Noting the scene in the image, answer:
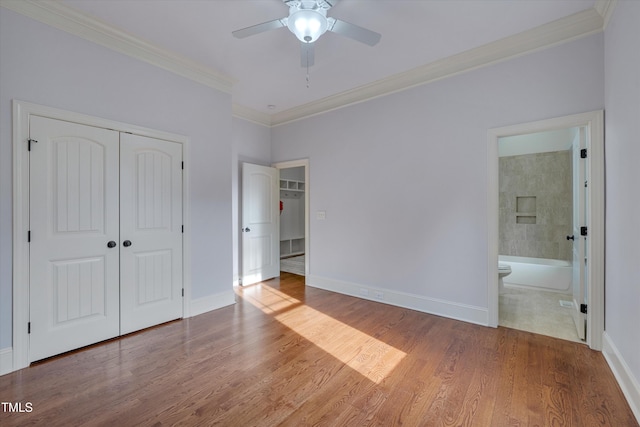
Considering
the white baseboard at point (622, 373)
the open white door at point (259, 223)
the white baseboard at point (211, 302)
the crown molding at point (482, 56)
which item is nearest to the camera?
the white baseboard at point (622, 373)

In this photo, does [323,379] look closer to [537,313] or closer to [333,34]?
[537,313]

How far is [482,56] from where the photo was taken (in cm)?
293

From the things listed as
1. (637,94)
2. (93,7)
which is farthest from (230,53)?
(637,94)

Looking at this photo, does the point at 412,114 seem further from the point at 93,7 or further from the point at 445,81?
the point at 93,7

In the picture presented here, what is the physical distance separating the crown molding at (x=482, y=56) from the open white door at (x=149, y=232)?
7.78ft

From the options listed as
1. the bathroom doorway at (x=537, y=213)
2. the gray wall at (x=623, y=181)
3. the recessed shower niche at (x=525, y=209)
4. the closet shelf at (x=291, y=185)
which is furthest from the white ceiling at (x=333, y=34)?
the recessed shower niche at (x=525, y=209)

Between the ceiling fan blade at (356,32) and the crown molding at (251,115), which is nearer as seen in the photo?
the ceiling fan blade at (356,32)

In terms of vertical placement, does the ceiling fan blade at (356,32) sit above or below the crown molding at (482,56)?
below

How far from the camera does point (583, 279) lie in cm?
263

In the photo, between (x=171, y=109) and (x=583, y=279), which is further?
(x=171, y=109)

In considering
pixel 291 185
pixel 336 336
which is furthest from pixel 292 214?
pixel 336 336

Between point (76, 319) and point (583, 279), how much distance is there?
4.60 meters

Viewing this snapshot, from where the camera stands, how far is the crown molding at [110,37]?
2248 mm

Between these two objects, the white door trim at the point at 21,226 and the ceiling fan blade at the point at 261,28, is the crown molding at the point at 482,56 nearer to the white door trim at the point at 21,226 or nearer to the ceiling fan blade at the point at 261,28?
the ceiling fan blade at the point at 261,28
